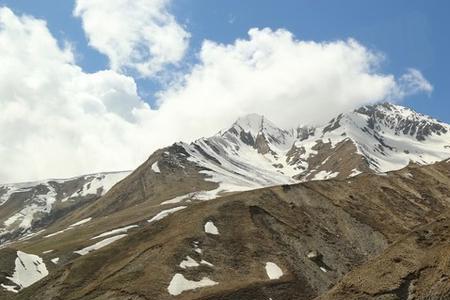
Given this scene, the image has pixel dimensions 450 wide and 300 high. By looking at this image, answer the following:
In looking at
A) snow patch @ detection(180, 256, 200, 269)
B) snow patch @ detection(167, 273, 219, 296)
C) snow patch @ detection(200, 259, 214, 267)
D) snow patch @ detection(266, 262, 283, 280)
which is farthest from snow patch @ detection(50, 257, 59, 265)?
snow patch @ detection(266, 262, 283, 280)

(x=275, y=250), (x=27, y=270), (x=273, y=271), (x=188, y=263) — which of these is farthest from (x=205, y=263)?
(x=27, y=270)

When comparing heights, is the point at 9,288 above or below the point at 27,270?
below

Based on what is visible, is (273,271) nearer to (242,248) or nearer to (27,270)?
(242,248)

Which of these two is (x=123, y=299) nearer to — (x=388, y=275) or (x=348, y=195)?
(x=388, y=275)

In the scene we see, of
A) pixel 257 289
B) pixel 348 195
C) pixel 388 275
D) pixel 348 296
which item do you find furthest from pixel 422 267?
pixel 348 195

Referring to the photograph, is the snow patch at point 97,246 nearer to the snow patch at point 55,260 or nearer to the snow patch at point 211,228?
the snow patch at point 55,260

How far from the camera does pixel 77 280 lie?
84.4m

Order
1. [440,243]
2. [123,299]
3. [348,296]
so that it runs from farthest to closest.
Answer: [123,299] < [440,243] < [348,296]

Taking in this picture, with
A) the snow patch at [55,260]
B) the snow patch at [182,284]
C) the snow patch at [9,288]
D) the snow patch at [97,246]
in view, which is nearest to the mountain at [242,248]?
the snow patch at [182,284]

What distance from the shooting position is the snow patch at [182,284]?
7606 centimetres

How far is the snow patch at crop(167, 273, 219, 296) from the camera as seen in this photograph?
250ft

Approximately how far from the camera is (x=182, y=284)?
7794 centimetres

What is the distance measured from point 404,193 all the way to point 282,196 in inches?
1453

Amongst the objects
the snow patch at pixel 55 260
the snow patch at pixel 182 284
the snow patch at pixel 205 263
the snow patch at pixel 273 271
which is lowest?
the snow patch at pixel 182 284
